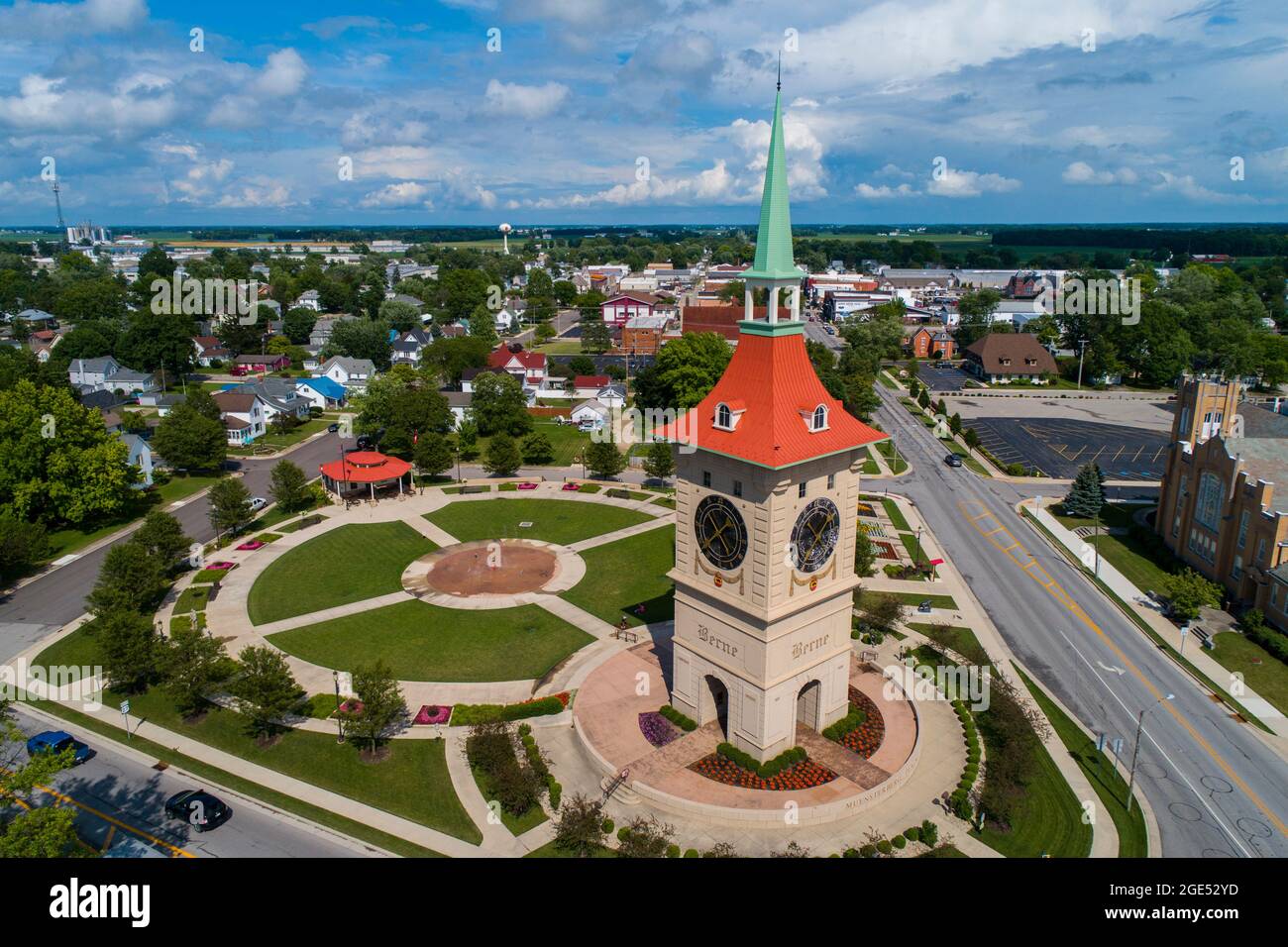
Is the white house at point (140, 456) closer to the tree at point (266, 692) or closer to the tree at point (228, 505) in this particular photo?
the tree at point (228, 505)

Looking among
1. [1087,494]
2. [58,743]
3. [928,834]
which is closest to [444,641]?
[58,743]

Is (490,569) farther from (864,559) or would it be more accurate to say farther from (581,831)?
(581,831)

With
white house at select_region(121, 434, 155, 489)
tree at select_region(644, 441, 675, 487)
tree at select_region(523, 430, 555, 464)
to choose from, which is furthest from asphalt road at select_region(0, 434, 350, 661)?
tree at select_region(644, 441, 675, 487)

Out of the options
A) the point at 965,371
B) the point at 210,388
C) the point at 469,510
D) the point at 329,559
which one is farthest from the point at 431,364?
the point at 965,371

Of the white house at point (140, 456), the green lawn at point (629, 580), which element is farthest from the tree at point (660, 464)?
the white house at point (140, 456)

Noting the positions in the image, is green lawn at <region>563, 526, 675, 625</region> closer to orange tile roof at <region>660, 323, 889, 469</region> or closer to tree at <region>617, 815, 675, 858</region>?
tree at <region>617, 815, 675, 858</region>

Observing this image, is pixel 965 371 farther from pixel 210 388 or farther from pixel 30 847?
pixel 30 847
